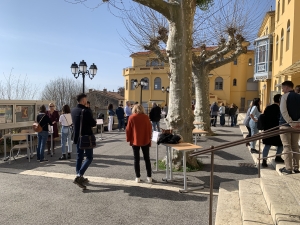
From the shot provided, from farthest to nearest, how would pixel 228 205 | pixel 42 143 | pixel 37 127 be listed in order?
pixel 42 143
pixel 37 127
pixel 228 205

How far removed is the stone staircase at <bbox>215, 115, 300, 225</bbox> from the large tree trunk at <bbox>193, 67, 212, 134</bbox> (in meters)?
8.86

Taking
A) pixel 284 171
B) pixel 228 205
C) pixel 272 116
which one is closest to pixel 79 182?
pixel 228 205

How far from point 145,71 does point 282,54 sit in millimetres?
31537

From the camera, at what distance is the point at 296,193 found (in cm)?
379

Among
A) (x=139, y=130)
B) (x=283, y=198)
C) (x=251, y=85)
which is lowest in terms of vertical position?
(x=283, y=198)

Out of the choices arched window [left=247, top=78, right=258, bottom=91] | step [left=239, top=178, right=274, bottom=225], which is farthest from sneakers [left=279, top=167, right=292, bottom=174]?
arched window [left=247, top=78, right=258, bottom=91]

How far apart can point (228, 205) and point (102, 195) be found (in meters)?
2.27

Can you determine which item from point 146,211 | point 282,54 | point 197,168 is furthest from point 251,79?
point 146,211

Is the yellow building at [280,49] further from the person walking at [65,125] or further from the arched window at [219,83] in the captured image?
the arched window at [219,83]

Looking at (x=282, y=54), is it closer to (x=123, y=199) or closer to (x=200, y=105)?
(x=200, y=105)

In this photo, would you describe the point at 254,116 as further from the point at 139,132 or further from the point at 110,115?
the point at 110,115

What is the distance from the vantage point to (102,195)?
5.07m

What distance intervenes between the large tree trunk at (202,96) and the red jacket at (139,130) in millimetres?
8468

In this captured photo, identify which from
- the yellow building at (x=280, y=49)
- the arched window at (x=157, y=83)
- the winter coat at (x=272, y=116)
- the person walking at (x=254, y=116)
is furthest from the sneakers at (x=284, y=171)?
the arched window at (x=157, y=83)
